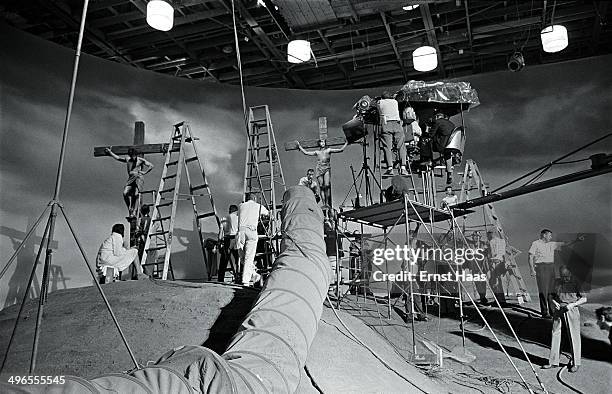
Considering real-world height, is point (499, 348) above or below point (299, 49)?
below

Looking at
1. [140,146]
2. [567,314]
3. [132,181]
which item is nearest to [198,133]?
[140,146]

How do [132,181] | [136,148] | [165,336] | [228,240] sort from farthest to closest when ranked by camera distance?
[136,148] < [132,181] < [228,240] < [165,336]

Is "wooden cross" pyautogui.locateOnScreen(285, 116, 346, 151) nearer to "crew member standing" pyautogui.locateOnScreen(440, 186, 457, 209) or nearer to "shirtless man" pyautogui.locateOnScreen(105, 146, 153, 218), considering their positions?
"crew member standing" pyautogui.locateOnScreen(440, 186, 457, 209)

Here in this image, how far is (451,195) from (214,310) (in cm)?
327

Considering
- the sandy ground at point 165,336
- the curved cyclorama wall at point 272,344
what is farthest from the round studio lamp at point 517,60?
the sandy ground at point 165,336

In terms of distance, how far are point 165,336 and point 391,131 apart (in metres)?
3.35

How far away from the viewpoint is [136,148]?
237 inches

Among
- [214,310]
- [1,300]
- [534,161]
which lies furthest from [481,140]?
[1,300]

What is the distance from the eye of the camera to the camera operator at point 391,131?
546cm

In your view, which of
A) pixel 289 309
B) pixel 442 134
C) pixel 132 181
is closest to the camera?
pixel 289 309

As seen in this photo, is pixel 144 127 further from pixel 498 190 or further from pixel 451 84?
pixel 498 190

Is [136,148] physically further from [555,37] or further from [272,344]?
[555,37]

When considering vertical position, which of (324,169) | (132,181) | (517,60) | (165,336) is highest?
(517,60)

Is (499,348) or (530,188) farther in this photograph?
(530,188)
